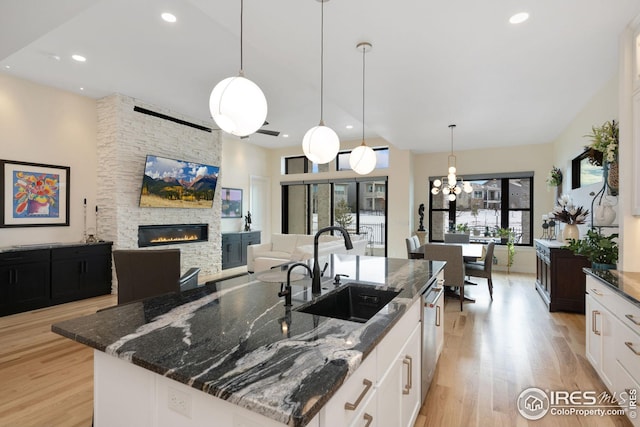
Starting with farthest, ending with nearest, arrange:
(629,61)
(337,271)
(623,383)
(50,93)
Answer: (50,93) → (629,61) → (337,271) → (623,383)

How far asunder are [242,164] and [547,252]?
22.1 feet

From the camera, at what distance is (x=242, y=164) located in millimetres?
8211

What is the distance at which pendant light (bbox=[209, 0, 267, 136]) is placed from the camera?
146 cm

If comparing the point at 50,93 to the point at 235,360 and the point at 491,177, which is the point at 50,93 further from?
the point at 491,177

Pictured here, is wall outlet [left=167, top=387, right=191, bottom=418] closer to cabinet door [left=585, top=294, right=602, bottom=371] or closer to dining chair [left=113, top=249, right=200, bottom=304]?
dining chair [left=113, top=249, right=200, bottom=304]

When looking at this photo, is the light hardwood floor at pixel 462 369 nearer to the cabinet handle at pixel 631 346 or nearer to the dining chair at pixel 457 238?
the cabinet handle at pixel 631 346

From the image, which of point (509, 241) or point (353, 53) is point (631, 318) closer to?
point (353, 53)

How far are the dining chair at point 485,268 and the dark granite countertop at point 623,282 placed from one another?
6.75 ft

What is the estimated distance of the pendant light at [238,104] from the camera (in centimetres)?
146

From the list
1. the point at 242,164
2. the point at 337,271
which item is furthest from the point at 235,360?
the point at 242,164

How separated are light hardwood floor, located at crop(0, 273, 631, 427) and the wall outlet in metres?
1.64

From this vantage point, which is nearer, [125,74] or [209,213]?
[125,74]

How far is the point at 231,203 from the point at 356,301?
631cm

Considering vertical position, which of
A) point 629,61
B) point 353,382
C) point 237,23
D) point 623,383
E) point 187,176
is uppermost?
point 237,23
